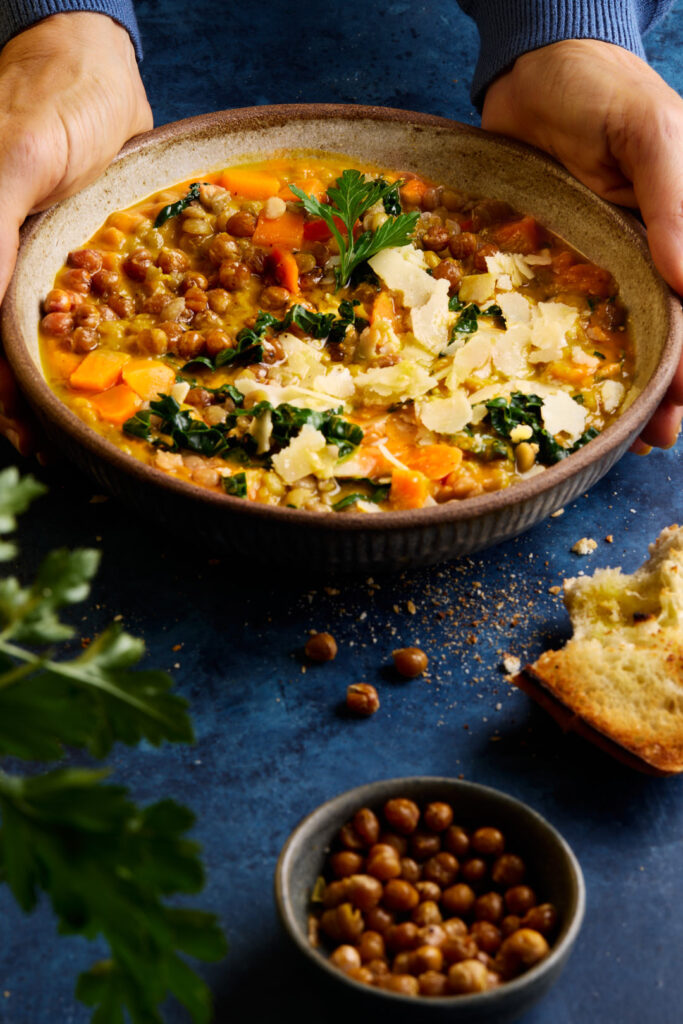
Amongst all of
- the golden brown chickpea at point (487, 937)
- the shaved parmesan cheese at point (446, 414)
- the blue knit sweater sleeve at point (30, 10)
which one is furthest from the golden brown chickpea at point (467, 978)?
the blue knit sweater sleeve at point (30, 10)

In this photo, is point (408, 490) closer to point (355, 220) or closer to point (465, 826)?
point (465, 826)

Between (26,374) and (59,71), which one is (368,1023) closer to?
(26,374)

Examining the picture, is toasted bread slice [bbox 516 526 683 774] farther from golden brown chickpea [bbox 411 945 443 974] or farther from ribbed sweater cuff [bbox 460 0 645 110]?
ribbed sweater cuff [bbox 460 0 645 110]

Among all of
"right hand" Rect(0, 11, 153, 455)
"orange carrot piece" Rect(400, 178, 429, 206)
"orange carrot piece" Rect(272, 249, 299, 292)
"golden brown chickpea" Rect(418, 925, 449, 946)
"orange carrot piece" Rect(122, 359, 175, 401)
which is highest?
"right hand" Rect(0, 11, 153, 455)

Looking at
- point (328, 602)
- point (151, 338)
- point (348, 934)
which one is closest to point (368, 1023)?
point (348, 934)

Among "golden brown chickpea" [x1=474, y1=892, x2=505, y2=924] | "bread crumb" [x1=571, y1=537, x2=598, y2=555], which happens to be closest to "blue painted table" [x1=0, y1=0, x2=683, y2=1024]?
"bread crumb" [x1=571, y1=537, x2=598, y2=555]

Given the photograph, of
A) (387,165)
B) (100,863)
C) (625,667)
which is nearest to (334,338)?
(387,165)

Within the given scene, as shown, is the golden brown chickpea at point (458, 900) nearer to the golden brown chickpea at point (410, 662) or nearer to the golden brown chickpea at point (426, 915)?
the golden brown chickpea at point (426, 915)
